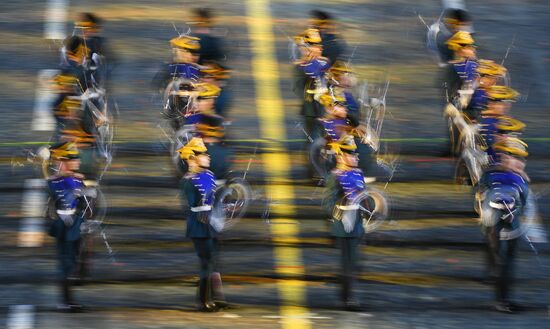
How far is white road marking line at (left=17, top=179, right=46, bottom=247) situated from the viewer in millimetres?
18266

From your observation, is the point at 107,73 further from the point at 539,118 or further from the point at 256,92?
the point at 539,118

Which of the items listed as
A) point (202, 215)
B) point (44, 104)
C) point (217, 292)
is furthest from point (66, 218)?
A: point (44, 104)

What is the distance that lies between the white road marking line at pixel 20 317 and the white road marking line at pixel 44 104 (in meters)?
4.94

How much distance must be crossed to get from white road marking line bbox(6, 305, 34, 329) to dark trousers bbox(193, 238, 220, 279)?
2059mm

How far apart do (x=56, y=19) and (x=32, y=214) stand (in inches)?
301

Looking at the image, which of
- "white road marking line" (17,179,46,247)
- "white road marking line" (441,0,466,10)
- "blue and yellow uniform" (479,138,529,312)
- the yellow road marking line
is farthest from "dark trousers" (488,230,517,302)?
"white road marking line" (441,0,466,10)

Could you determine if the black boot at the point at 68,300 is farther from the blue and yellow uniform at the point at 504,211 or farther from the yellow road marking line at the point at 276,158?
the blue and yellow uniform at the point at 504,211

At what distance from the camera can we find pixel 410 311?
55.0 ft

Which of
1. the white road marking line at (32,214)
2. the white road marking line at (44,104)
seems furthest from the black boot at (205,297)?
the white road marking line at (44,104)

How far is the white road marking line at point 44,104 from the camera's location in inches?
856

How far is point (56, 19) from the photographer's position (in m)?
25.7

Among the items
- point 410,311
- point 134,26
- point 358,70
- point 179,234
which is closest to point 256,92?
point 358,70

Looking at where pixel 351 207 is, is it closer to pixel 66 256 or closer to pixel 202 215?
pixel 202 215

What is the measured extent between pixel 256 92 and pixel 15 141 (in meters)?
4.20
